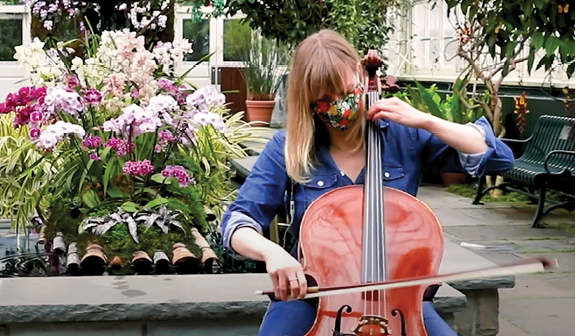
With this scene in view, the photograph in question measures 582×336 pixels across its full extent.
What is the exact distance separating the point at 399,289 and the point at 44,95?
210cm

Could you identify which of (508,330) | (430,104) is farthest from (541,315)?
(430,104)

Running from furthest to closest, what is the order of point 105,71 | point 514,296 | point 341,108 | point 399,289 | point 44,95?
point 514,296 → point 105,71 → point 44,95 → point 341,108 → point 399,289

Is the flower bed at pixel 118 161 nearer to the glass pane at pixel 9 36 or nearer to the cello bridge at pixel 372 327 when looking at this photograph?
the cello bridge at pixel 372 327

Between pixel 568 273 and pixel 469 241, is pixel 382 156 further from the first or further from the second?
pixel 469 241

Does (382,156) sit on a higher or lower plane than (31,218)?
higher

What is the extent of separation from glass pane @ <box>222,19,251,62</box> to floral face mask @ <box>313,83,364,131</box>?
415 inches

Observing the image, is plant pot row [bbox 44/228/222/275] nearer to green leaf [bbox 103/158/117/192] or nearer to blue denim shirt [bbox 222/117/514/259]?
green leaf [bbox 103/158/117/192]

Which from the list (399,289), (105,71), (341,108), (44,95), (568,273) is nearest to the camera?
(399,289)

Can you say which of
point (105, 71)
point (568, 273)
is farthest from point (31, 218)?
point (568, 273)

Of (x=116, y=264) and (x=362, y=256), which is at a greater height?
(x=362, y=256)

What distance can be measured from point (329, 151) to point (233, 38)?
11370 millimetres

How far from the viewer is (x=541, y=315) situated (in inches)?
172

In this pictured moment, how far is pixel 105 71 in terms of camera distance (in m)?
4.11

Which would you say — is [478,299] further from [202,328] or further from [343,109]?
[343,109]
